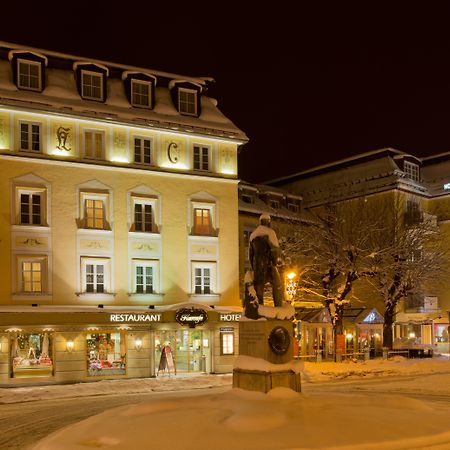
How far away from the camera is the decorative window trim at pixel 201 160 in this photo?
1410 inches

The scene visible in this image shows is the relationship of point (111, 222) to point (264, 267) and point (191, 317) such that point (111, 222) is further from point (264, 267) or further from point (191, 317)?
point (264, 267)

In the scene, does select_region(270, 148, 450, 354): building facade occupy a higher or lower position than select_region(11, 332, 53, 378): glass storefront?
higher

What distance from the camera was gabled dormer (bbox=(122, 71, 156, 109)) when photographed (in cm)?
3522

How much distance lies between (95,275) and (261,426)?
66.1 ft

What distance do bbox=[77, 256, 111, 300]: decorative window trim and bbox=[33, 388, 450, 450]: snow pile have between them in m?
16.1

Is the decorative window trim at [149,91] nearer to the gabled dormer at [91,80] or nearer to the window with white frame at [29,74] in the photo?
the gabled dormer at [91,80]

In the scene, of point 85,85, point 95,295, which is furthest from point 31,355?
point 85,85

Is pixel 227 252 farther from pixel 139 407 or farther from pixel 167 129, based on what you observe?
pixel 139 407

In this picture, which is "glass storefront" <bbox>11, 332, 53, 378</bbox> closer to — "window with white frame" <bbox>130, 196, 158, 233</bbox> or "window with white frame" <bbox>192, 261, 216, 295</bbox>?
"window with white frame" <bbox>130, 196, 158, 233</bbox>

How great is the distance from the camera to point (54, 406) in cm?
2292

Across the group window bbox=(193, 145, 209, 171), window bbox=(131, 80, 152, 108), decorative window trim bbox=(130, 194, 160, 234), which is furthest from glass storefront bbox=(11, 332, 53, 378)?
window bbox=(131, 80, 152, 108)

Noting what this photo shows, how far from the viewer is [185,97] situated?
121 feet

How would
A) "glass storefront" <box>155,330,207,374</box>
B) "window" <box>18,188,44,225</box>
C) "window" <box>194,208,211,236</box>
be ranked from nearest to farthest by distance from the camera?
"window" <box>18,188,44,225</box>, "glass storefront" <box>155,330,207,374</box>, "window" <box>194,208,211,236</box>

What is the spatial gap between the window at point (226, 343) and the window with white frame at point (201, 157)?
29.4 feet
